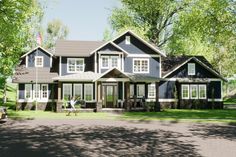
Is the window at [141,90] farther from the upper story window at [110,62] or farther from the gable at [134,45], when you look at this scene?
the gable at [134,45]

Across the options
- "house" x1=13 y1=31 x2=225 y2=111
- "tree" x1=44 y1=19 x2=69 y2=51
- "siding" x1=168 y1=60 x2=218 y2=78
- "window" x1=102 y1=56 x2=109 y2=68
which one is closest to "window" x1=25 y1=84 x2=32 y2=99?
"house" x1=13 y1=31 x2=225 y2=111

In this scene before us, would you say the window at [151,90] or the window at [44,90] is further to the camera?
the window at [151,90]

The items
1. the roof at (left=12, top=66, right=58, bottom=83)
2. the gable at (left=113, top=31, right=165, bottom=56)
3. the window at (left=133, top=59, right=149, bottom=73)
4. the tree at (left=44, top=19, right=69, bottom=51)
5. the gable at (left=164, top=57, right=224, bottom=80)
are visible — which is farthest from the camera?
the tree at (left=44, top=19, right=69, bottom=51)

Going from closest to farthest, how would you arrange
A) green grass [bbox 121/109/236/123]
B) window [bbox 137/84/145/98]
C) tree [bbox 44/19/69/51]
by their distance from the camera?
1. green grass [bbox 121/109/236/123]
2. window [bbox 137/84/145/98]
3. tree [bbox 44/19/69/51]

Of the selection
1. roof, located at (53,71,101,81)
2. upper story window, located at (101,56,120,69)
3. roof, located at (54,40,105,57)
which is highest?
roof, located at (54,40,105,57)

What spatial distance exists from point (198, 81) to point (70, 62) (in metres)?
15.2

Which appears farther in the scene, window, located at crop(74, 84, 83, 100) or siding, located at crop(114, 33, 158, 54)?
siding, located at crop(114, 33, 158, 54)

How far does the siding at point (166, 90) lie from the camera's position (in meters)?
41.6

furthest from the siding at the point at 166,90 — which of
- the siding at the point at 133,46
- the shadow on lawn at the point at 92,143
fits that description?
the shadow on lawn at the point at 92,143

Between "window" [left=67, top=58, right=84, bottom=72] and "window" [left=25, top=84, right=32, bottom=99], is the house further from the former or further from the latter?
"window" [left=25, top=84, right=32, bottom=99]

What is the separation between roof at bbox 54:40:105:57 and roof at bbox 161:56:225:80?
29.5ft

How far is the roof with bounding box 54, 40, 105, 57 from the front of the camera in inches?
1510

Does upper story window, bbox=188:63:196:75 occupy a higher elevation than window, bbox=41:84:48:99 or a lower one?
higher

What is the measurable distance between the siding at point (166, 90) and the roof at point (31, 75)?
40.6 ft
